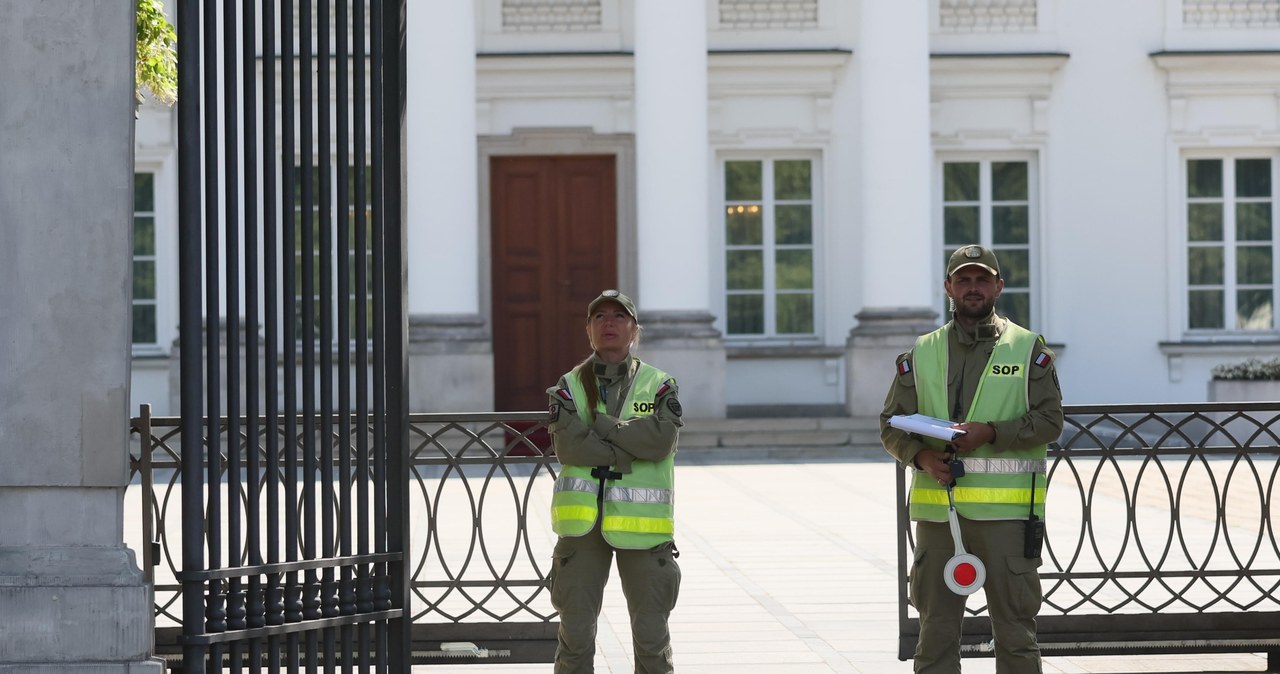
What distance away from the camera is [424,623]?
6.87 m

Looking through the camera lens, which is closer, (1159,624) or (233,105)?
(233,105)

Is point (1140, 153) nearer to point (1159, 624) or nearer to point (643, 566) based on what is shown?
point (1159, 624)

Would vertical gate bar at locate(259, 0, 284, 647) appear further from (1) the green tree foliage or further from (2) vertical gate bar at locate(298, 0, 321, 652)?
(1) the green tree foliage

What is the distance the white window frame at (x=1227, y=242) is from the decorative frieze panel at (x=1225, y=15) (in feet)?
5.26

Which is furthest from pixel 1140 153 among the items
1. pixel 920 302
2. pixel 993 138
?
pixel 920 302

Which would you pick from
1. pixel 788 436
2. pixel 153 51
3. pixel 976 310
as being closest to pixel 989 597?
pixel 976 310

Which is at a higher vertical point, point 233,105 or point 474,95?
point 474,95

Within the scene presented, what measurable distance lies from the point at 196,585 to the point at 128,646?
0.33 m

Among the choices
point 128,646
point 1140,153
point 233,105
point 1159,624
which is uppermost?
point 1140,153

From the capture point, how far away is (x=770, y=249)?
65.2 ft

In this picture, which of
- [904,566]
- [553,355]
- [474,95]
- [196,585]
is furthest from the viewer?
[553,355]

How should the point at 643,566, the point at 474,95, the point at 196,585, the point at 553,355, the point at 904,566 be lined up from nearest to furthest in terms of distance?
the point at 196,585
the point at 643,566
the point at 904,566
the point at 474,95
the point at 553,355

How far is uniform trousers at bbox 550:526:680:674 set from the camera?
212 inches

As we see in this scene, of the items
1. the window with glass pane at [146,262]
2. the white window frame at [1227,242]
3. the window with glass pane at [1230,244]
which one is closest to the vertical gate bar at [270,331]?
the window with glass pane at [146,262]
